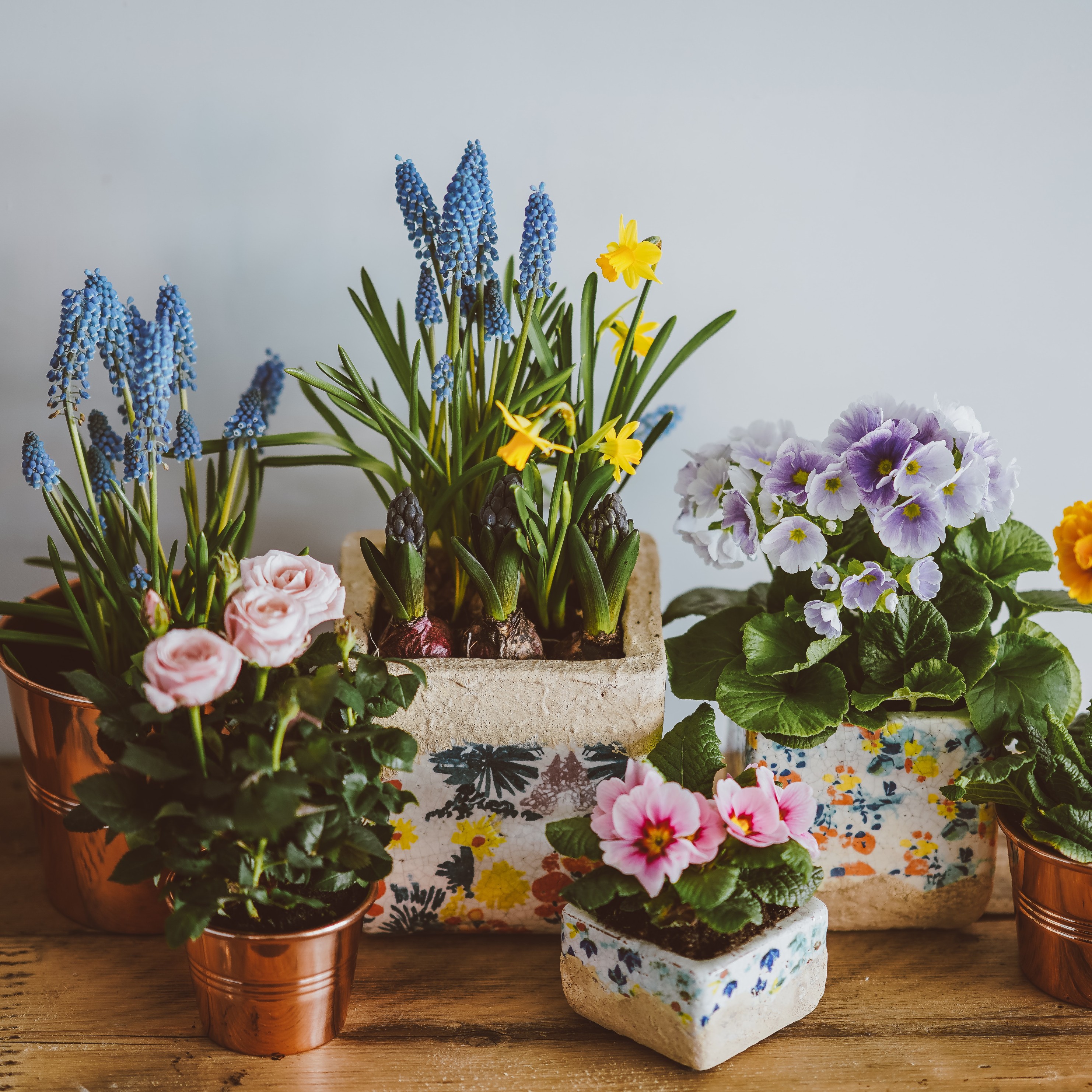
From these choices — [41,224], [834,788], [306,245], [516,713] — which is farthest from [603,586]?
[41,224]

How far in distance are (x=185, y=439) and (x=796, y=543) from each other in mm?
544

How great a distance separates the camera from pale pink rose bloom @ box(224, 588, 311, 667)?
67 cm

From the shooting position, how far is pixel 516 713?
83 centimetres

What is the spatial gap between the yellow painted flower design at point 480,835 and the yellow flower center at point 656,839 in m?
0.17

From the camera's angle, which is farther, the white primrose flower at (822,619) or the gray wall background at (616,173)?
the gray wall background at (616,173)

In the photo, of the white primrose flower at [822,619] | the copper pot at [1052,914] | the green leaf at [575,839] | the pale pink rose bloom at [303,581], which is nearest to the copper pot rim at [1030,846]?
the copper pot at [1052,914]

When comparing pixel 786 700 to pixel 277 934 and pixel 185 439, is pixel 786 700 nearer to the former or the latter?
pixel 277 934

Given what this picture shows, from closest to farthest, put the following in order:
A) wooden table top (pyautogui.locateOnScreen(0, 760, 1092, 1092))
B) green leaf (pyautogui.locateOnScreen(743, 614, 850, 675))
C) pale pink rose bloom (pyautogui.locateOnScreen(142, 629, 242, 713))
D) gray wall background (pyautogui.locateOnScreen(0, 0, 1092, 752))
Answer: pale pink rose bloom (pyautogui.locateOnScreen(142, 629, 242, 713)) < wooden table top (pyautogui.locateOnScreen(0, 760, 1092, 1092)) < green leaf (pyautogui.locateOnScreen(743, 614, 850, 675)) < gray wall background (pyautogui.locateOnScreen(0, 0, 1092, 752))

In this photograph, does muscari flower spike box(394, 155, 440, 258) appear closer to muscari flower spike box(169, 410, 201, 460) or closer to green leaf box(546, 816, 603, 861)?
muscari flower spike box(169, 410, 201, 460)

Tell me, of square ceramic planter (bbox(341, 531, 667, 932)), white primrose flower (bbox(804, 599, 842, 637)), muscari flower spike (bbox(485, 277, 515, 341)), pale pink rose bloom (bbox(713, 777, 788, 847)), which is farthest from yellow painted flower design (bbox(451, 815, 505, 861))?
muscari flower spike (bbox(485, 277, 515, 341))

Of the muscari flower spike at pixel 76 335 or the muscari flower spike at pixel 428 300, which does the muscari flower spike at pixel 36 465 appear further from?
the muscari flower spike at pixel 428 300

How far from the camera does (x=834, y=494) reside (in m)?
0.83

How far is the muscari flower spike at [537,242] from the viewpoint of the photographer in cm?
83

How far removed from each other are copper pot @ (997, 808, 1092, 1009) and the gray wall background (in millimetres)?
512
